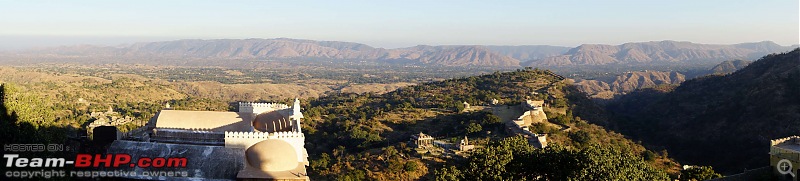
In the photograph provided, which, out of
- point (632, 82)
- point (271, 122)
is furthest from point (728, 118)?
point (632, 82)

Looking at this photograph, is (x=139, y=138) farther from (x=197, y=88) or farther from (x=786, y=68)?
(x=197, y=88)

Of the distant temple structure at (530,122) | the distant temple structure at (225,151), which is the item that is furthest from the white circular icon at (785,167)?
the distant temple structure at (225,151)

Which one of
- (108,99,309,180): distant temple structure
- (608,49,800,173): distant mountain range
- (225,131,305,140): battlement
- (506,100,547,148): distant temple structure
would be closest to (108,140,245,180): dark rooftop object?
(108,99,309,180): distant temple structure

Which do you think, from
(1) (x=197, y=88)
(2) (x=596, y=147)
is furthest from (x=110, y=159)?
(1) (x=197, y=88)

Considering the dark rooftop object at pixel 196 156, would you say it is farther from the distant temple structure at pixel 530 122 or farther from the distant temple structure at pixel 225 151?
the distant temple structure at pixel 530 122

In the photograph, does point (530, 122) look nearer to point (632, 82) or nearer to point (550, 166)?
point (550, 166)

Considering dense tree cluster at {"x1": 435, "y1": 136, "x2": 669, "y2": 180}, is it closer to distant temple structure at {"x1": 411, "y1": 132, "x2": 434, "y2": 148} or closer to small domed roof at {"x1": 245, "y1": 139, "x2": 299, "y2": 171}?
small domed roof at {"x1": 245, "y1": 139, "x2": 299, "y2": 171}
